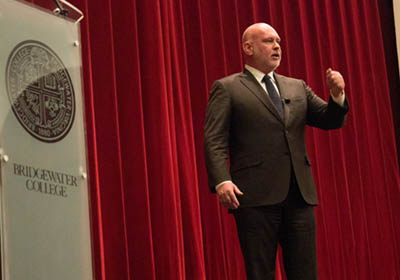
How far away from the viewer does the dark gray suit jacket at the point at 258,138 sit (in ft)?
7.73

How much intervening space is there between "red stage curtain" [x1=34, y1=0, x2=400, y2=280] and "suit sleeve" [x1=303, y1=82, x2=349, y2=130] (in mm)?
999

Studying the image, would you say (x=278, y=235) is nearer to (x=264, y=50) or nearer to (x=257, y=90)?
(x=257, y=90)

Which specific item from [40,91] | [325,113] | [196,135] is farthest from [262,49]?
[40,91]

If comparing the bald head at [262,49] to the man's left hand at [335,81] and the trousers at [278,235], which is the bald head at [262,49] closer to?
the man's left hand at [335,81]

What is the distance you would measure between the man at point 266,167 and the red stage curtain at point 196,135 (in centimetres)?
91

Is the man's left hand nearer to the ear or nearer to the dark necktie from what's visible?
the dark necktie

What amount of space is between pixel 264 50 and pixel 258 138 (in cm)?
40

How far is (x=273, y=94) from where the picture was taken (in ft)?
8.31

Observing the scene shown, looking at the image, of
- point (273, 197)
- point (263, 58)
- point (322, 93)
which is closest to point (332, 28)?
point (322, 93)

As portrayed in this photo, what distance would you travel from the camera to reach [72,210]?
1.51 metres

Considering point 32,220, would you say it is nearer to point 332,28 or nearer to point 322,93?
point 322,93

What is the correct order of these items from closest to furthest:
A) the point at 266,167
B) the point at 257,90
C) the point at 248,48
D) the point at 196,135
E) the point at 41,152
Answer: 1. the point at 41,152
2. the point at 266,167
3. the point at 257,90
4. the point at 248,48
5. the point at 196,135

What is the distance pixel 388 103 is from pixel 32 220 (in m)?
3.50

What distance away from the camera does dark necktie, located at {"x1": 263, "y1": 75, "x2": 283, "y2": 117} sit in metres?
2.49
